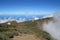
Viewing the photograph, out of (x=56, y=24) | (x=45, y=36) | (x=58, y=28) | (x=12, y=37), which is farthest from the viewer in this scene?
(x=56, y=24)

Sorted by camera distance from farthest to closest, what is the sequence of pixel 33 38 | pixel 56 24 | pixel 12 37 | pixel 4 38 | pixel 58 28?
1. pixel 56 24
2. pixel 58 28
3. pixel 33 38
4. pixel 12 37
5. pixel 4 38

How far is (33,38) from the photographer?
1988 centimetres

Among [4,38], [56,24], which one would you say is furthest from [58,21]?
[4,38]

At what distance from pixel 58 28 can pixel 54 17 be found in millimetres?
6040

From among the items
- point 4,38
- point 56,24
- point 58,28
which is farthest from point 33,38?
point 56,24

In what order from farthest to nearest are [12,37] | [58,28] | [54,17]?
1. [54,17]
2. [58,28]
3. [12,37]

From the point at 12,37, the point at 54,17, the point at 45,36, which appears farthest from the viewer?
the point at 54,17

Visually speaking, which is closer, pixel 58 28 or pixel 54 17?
pixel 58 28

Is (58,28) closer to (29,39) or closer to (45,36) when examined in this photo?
(45,36)

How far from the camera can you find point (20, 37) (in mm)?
19328

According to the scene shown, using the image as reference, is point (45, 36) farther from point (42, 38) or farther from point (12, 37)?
point (12, 37)

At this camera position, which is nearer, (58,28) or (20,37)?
(20,37)

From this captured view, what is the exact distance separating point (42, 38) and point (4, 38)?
229 inches

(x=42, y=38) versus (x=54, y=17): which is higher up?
(x=54, y=17)
